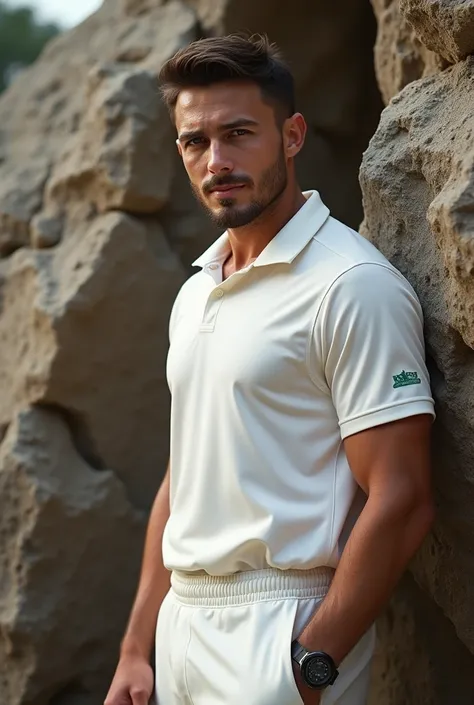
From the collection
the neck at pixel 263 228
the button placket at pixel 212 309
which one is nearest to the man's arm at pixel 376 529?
the button placket at pixel 212 309

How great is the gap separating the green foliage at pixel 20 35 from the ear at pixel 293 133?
423cm

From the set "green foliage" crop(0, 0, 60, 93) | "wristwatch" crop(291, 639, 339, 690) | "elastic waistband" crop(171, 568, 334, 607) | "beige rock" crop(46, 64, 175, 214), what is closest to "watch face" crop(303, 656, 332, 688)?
"wristwatch" crop(291, 639, 339, 690)

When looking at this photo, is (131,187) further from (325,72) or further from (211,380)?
(211,380)

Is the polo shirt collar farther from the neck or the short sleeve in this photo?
the short sleeve

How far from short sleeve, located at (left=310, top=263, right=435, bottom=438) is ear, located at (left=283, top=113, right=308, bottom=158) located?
32 cm

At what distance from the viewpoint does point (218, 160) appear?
1.62 m

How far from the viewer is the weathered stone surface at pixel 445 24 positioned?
4.74 ft

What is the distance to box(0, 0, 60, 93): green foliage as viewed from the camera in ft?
18.7

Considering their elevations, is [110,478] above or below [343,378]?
below

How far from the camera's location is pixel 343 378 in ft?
4.81

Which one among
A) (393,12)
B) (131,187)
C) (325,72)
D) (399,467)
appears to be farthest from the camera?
(325,72)

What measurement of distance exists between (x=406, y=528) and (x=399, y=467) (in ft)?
0.31

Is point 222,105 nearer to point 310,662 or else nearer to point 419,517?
point 419,517

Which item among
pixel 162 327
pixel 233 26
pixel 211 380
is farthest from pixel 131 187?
pixel 211 380
